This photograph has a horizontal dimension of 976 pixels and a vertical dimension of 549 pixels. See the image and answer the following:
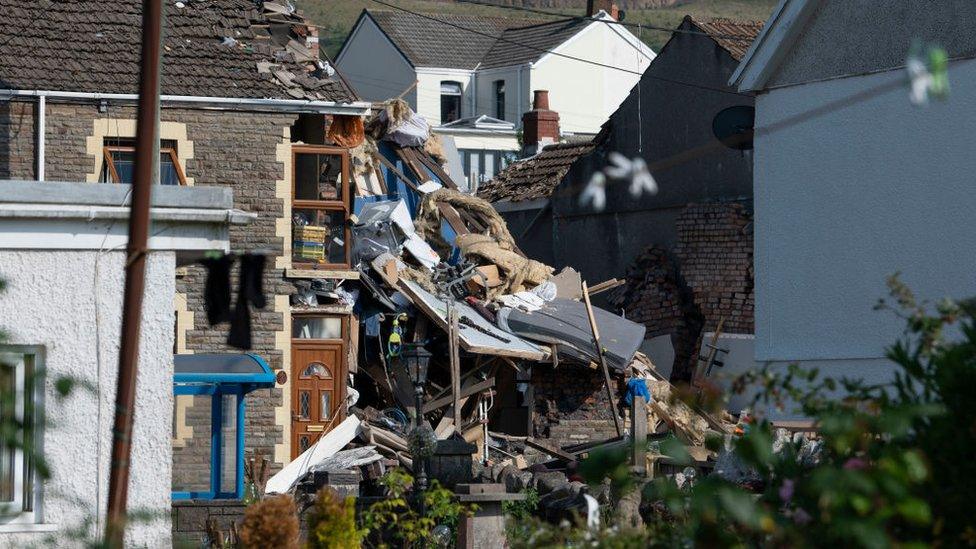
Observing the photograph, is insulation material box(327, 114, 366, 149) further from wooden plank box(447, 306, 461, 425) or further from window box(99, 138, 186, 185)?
wooden plank box(447, 306, 461, 425)

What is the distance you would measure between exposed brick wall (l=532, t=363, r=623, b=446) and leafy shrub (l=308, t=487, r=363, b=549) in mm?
15495

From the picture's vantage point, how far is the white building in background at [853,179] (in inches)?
530

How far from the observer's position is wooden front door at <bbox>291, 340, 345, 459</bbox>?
73.8 feet

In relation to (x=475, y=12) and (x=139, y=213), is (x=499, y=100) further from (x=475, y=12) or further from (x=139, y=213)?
(x=475, y=12)

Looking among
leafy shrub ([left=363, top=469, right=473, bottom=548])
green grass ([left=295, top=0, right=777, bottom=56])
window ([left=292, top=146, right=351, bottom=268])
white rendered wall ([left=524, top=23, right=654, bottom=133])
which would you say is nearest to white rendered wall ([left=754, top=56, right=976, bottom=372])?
leafy shrub ([left=363, top=469, right=473, bottom=548])

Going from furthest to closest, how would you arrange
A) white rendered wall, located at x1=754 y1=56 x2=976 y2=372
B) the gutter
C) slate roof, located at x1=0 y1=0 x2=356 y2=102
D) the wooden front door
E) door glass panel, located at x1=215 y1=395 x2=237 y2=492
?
1. the wooden front door
2. slate roof, located at x1=0 y1=0 x2=356 y2=102
3. the gutter
4. door glass panel, located at x1=215 y1=395 x2=237 y2=492
5. white rendered wall, located at x1=754 y1=56 x2=976 y2=372

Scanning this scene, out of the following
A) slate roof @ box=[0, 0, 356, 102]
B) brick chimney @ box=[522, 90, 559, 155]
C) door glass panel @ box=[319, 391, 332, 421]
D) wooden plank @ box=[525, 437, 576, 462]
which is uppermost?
brick chimney @ box=[522, 90, 559, 155]

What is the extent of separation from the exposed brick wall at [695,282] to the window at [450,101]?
1075 inches

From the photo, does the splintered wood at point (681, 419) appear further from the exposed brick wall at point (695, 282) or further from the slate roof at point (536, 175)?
the slate roof at point (536, 175)

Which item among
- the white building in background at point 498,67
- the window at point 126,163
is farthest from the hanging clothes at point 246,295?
the white building in background at point 498,67

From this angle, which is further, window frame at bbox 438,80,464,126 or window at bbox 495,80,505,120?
window frame at bbox 438,80,464,126

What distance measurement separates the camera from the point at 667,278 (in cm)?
2864

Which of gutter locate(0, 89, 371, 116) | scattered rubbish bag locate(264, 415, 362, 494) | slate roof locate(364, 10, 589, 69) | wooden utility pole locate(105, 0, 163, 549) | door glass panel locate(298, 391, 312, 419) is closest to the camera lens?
wooden utility pole locate(105, 0, 163, 549)

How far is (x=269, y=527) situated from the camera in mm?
9828
